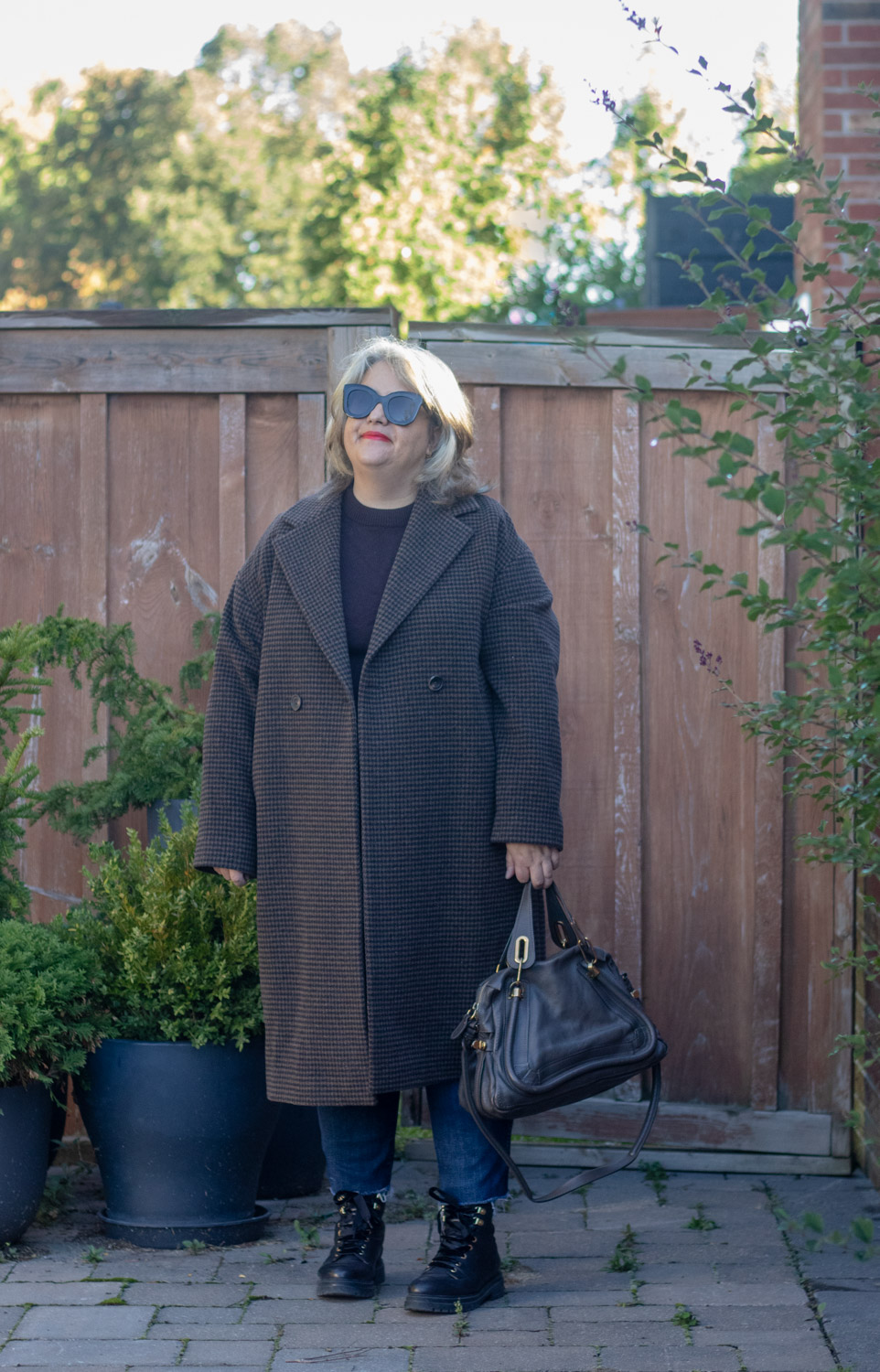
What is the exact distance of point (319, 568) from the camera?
306cm

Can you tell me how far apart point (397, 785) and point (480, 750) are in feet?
0.64

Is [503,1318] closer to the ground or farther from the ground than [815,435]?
closer to the ground

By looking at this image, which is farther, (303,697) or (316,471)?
(316,471)

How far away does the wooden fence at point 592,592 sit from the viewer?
3896 mm

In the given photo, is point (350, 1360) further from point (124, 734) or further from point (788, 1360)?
point (124, 734)

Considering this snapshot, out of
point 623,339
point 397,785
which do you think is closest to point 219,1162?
point 397,785

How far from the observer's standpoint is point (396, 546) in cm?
310

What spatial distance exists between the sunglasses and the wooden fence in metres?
0.89

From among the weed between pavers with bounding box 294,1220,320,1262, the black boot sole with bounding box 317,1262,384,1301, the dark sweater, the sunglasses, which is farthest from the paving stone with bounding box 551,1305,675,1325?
the sunglasses

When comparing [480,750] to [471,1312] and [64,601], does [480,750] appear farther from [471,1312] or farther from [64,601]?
[64,601]

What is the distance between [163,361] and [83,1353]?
249cm

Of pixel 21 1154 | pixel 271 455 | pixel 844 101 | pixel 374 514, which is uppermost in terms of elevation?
pixel 844 101

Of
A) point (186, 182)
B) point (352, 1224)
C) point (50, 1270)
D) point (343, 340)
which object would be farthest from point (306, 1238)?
point (186, 182)

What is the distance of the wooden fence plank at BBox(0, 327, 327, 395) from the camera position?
3.90 metres
